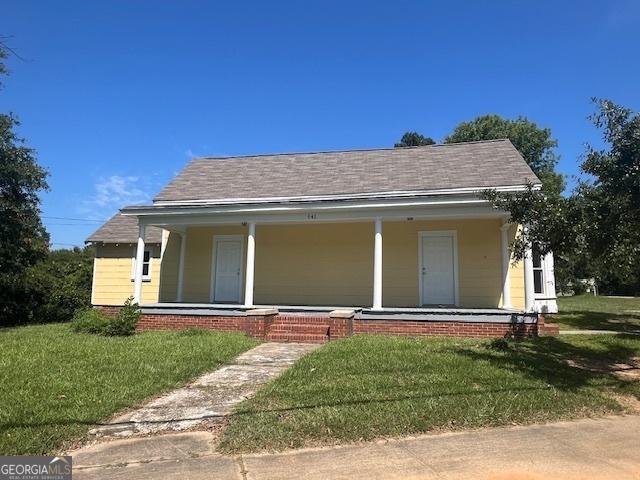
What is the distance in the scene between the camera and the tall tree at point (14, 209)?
16703mm

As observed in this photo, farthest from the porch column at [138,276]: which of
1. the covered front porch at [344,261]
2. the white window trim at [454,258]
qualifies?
the white window trim at [454,258]

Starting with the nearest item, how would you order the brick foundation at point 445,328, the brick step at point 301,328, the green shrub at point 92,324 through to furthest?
the brick foundation at point 445,328
the brick step at point 301,328
the green shrub at point 92,324

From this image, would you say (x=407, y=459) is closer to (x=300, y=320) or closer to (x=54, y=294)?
(x=300, y=320)

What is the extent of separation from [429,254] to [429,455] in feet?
33.9

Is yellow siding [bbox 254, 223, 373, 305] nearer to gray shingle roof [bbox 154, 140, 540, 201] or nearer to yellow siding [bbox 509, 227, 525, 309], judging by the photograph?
gray shingle roof [bbox 154, 140, 540, 201]

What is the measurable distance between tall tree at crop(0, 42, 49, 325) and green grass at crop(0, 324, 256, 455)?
668 cm

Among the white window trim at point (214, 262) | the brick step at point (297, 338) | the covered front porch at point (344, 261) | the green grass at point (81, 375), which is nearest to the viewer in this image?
the green grass at point (81, 375)

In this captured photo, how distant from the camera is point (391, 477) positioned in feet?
13.0

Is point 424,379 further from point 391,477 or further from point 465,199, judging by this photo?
point 465,199

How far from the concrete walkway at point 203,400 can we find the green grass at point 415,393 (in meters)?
0.32

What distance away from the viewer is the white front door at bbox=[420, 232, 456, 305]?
14.1 metres

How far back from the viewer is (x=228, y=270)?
52.7 ft

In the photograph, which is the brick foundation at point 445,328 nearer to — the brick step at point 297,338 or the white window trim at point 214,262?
the brick step at point 297,338

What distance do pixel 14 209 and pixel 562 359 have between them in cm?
1691
